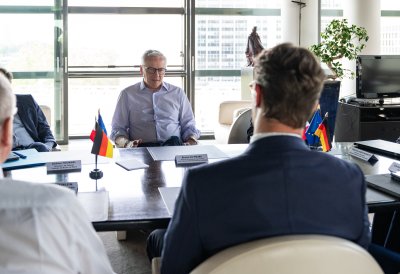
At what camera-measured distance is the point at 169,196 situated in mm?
1940

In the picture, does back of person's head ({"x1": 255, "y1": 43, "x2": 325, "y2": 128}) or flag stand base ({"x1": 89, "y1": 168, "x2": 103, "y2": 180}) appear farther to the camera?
flag stand base ({"x1": 89, "y1": 168, "x2": 103, "y2": 180})

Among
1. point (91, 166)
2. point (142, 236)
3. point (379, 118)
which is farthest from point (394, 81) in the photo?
point (91, 166)

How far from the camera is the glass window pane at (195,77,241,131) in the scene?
734 cm

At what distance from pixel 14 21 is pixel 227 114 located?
3196 millimetres

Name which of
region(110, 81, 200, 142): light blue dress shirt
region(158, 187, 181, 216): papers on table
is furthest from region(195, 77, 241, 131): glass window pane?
region(158, 187, 181, 216): papers on table

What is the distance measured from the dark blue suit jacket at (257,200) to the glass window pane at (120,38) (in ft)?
19.6

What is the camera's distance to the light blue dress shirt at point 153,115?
156 inches

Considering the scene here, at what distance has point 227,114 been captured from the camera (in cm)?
562

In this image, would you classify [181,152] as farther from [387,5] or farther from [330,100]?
[387,5]

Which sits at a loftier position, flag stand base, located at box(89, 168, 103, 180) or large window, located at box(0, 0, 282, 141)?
large window, located at box(0, 0, 282, 141)

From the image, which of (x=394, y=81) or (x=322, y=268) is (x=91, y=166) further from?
(x=394, y=81)

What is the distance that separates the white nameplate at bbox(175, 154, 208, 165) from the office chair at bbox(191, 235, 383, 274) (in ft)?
4.46

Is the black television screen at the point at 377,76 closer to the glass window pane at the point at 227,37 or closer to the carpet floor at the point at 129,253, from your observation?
the glass window pane at the point at 227,37

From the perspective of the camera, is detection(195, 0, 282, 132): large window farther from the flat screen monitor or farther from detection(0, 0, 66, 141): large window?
the flat screen monitor
